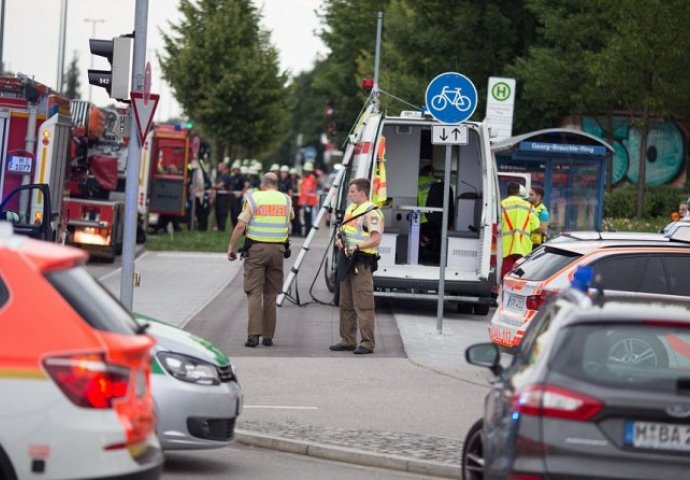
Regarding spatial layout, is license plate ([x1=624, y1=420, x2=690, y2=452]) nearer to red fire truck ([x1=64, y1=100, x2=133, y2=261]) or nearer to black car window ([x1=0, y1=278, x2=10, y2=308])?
black car window ([x1=0, y1=278, x2=10, y2=308])

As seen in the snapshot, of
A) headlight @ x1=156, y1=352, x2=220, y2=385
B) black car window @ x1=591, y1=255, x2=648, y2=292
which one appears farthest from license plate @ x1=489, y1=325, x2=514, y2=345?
headlight @ x1=156, y1=352, x2=220, y2=385

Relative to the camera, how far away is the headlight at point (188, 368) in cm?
943

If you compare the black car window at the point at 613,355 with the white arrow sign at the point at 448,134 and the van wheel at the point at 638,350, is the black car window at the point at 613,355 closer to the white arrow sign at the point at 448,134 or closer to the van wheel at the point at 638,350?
the van wheel at the point at 638,350

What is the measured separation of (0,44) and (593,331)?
149 ft

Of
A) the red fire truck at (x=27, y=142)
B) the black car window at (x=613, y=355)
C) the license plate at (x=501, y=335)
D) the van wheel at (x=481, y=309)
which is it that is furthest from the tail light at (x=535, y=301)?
the red fire truck at (x=27, y=142)

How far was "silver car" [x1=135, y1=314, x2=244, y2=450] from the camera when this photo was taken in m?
9.30

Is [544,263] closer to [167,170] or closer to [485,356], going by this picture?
[485,356]

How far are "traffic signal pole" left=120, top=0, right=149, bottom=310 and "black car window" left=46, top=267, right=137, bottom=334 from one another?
7441 mm

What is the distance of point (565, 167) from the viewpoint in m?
29.3

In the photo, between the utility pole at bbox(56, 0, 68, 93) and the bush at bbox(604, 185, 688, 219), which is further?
the utility pole at bbox(56, 0, 68, 93)

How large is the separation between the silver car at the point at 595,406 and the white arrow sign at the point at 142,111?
776cm

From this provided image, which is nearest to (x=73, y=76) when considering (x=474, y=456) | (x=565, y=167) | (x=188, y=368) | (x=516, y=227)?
(x=565, y=167)

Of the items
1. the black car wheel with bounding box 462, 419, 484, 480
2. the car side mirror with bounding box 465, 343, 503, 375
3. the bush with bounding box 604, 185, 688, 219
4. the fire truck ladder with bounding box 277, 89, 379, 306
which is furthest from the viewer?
the bush with bounding box 604, 185, 688, 219

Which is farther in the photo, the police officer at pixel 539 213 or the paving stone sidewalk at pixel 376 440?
the police officer at pixel 539 213
